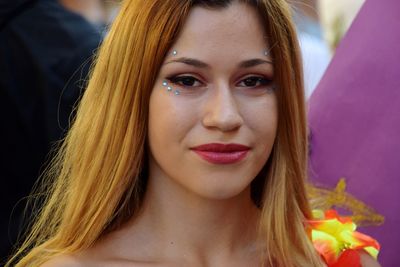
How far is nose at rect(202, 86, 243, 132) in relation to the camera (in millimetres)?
1977

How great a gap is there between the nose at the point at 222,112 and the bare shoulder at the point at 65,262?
403 millimetres

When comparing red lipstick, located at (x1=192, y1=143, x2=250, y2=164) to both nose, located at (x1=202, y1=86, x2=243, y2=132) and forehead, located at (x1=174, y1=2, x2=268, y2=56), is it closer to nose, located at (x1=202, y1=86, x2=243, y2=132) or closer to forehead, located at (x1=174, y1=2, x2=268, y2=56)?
nose, located at (x1=202, y1=86, x2=243, y2=132)

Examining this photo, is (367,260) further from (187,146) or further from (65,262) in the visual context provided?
(65,262)

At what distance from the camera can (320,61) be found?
402cm

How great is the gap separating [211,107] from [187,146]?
0.32ft

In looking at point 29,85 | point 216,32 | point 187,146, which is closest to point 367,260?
point 187,146

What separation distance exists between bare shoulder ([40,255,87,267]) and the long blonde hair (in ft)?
0.07

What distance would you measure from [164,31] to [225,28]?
13cm

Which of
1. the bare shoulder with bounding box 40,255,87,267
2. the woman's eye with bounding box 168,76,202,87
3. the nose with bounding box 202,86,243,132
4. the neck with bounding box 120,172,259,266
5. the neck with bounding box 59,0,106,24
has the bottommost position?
the bare shoulder with bounding box 40,255,87,267

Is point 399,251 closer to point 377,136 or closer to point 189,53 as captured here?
point 377,136

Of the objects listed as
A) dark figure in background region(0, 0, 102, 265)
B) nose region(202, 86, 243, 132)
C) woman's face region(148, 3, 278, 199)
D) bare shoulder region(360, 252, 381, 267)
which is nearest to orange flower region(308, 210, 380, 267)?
bare shoulder region(360, 252, 381, 267)

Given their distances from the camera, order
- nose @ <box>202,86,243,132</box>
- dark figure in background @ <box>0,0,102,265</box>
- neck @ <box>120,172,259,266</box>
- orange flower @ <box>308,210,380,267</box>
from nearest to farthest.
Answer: nose @ <box>202,86,243,132</box>
neck @ <box>120,172,259,266</box>
orange flower @ <box>308,210,380,267</box>
dark figure in background @ <box>0,0,102,265</box>

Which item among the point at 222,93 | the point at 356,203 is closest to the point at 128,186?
the point at 222,93

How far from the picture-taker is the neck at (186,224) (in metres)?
2.12
